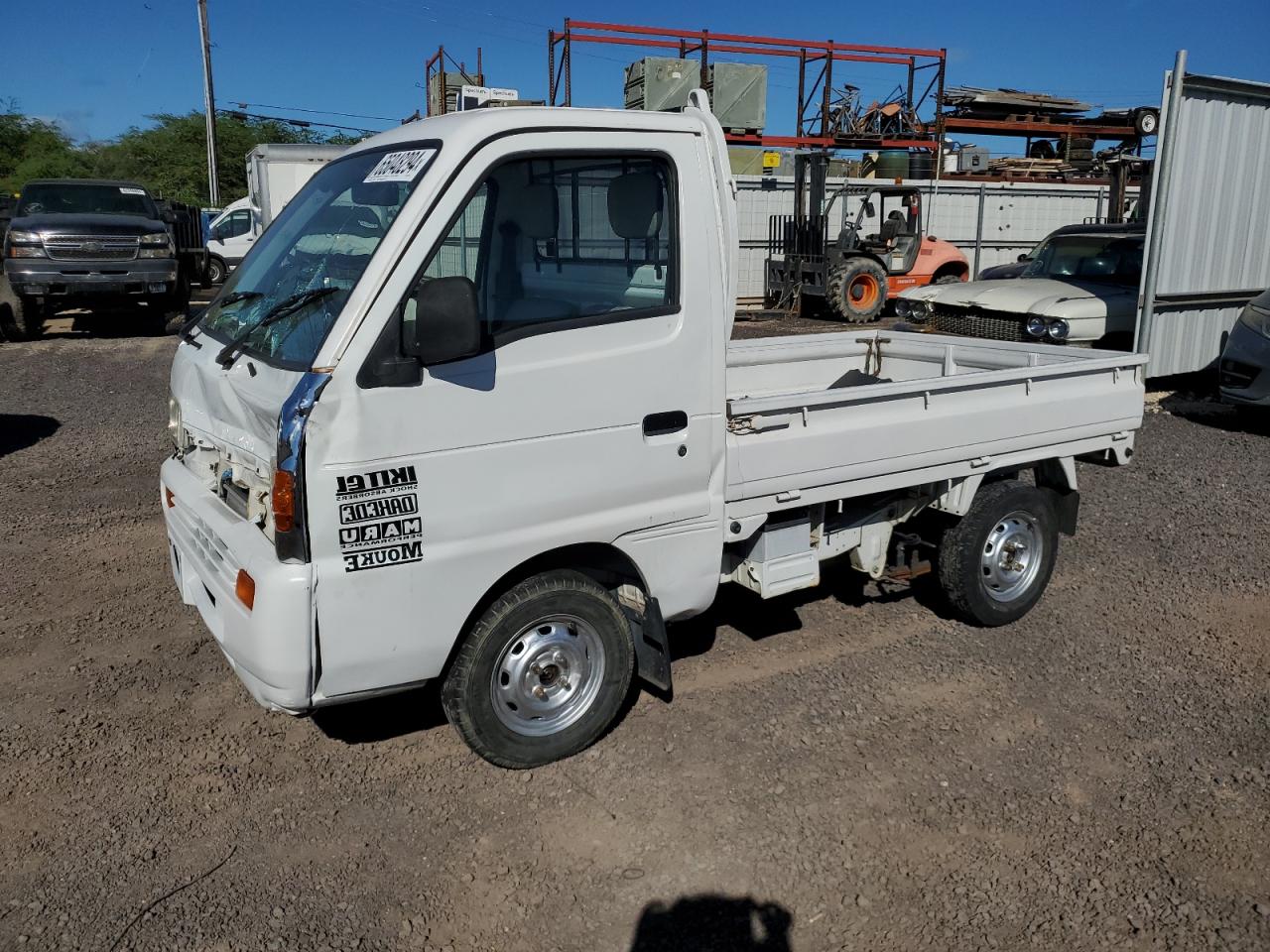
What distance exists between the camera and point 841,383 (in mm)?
6070

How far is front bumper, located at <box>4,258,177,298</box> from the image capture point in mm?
14055

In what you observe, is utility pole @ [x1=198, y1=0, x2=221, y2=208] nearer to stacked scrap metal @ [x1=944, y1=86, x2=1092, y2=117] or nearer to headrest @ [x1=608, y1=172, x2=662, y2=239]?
stacked scrap metal @ [x1=944, y1=86, x2=1092, y2=117]

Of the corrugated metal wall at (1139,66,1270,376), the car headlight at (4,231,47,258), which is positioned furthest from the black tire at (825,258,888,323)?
the car headlight at (4,231,47,258)

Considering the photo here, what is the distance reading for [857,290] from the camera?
18172mm

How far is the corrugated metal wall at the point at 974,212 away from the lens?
20609 millimetres

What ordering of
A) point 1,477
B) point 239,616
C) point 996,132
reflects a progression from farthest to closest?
point 996,132 < point 1,477 < point 239,616

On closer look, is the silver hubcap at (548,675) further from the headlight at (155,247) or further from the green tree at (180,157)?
the green tree at (180,157)

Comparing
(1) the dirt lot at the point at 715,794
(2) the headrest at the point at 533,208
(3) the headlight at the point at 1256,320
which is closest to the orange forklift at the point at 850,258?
(3) the headlight at the point at 1256,320

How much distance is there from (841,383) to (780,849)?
333 cm

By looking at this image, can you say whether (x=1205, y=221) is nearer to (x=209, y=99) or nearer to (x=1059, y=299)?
(x=1059, y=299)

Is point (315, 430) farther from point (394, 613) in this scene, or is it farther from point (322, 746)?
point (322, 746)

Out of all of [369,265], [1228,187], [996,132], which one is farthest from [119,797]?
[996,132]

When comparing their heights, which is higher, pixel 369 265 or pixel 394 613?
pixel 369 265

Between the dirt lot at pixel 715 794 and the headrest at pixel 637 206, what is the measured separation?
1.94 m
